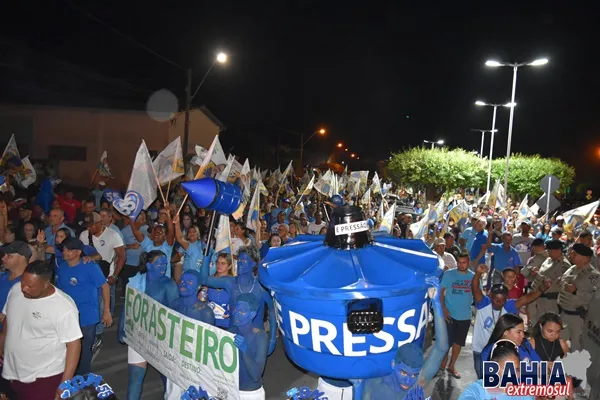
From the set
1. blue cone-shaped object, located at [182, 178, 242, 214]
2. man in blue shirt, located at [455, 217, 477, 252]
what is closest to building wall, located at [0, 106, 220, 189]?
man in blue shirt, located at [455, 217, 477, 252]

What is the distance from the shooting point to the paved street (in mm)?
6128

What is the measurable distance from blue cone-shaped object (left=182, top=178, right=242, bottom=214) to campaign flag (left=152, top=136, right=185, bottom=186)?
477 centimetres

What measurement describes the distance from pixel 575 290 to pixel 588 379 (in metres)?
1.18

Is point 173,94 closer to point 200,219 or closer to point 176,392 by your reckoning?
point 200,219

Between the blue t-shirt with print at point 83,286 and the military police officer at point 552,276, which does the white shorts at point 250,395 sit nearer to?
the blue t-shirt with print at point 83,286

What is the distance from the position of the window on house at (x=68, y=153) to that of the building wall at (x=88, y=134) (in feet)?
0.20

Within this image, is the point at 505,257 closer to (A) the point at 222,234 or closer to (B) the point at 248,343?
(A) the point at 222,234

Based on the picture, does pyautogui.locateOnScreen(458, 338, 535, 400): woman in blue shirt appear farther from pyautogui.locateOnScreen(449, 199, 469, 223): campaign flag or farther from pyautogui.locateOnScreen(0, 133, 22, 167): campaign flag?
pyautogui.locateOnScreen(0, 133, 22, 167): campaign flag

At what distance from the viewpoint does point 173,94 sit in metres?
32.3

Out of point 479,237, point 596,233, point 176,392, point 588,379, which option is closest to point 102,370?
point 176,392

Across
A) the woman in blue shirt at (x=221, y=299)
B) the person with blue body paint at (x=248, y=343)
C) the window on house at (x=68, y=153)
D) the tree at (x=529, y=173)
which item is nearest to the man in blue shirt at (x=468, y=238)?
the woman in blue shirt at (x=221, y=299)

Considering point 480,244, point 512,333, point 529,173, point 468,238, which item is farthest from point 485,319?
point 529,173

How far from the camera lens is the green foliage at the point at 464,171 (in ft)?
121

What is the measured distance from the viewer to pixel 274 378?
6668 mm
